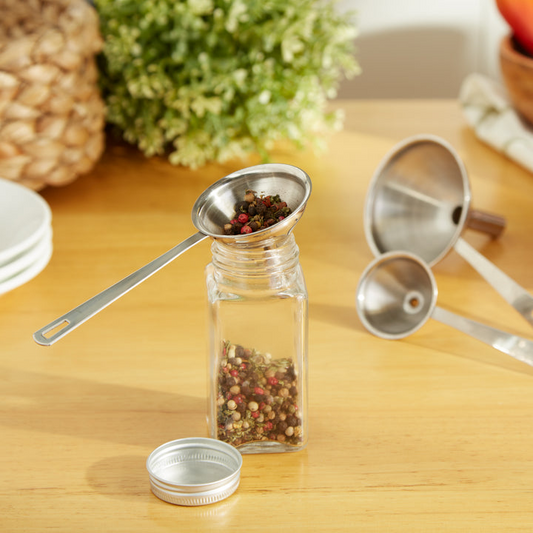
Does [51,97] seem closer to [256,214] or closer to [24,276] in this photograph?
[24,276]

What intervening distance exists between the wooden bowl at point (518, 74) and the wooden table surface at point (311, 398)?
157 millimetres

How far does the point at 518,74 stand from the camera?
965 mm

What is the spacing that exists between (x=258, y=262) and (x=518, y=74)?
64cm

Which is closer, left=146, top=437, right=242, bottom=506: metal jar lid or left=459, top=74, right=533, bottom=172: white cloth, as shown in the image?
left=146, top=437, right=242, bottom=506: metal jar lid

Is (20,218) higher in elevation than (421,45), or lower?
higher

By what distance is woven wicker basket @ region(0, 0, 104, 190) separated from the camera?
32.0 inches

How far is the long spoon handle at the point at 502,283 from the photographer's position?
67 centimetres

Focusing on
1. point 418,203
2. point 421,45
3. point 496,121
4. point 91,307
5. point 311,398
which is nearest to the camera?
point 91,307

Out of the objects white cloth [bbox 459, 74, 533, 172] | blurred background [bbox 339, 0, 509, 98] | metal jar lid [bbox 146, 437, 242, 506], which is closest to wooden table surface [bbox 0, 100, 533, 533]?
metal jar lid [bbox 146, 437, 242, 506]

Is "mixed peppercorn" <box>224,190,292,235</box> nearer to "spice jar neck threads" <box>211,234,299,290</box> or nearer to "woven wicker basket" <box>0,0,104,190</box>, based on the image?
"spice jar neck threads" <box>211,234,299,290</box>

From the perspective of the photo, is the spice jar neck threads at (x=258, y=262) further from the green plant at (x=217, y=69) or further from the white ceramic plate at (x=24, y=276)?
the green plant at (x=217, y=69)

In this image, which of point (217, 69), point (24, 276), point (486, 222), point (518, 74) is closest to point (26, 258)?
point (24, 276)

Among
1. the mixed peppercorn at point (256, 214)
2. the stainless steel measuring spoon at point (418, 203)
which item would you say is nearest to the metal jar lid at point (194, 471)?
the mixed peppercorn at point (256, 214)

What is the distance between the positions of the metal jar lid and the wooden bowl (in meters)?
0.69
